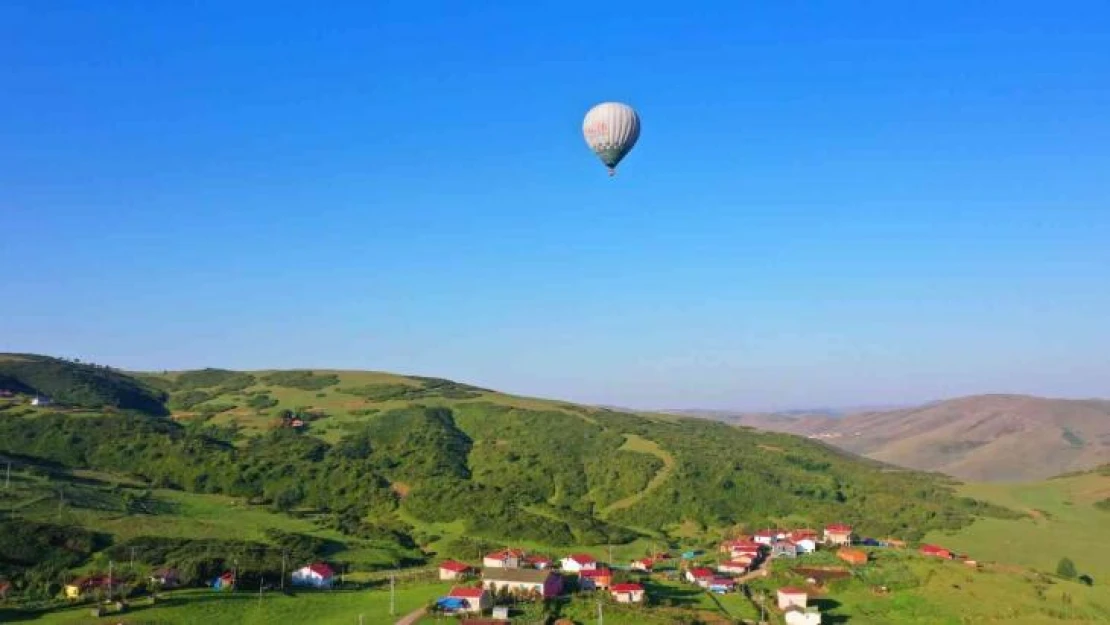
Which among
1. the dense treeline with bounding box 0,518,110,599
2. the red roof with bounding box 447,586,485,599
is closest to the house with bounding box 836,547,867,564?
the red roof with bounding box 447,586,485,599

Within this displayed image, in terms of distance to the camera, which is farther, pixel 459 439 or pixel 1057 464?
pixel 1057 464

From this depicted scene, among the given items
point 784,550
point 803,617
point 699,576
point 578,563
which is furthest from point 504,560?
point 784,550

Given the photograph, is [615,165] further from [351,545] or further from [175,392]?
[175,392]

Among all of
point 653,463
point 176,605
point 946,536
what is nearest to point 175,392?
point 653,463

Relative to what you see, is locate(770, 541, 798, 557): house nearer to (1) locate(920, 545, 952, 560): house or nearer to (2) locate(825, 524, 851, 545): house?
(2) locate(825, 524, 851, 545): house

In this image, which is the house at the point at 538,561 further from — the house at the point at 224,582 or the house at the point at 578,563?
the house at the point at 224,582

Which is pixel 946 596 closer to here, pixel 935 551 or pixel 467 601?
pixel 935 551

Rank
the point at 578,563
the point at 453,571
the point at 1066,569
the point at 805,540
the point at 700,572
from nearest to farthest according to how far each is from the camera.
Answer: the point at 453,571, the point at 700,572, the point at 578,563, the point at 1066,569, the point at 805,540

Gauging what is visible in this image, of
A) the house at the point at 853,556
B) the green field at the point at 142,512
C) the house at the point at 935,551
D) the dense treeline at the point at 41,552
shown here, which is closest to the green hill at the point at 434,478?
the green field at the point at 142,512
